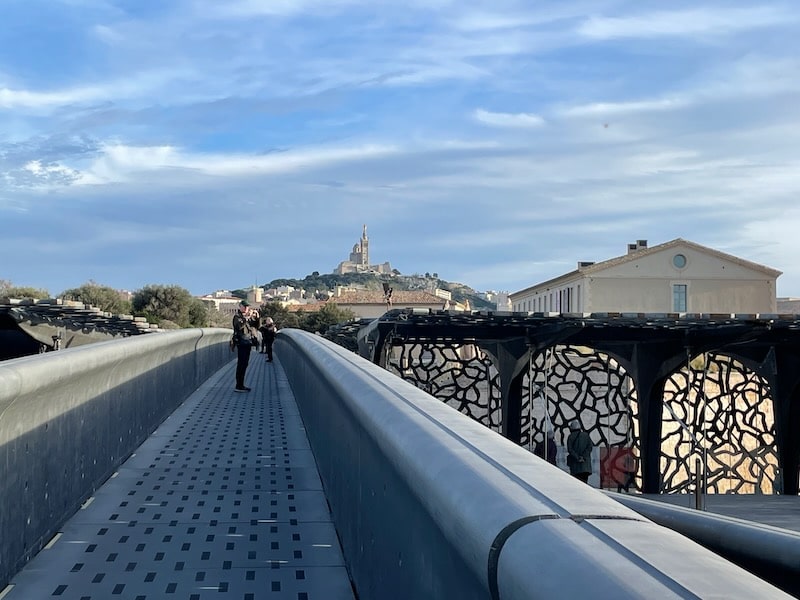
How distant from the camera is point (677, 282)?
62.8 metres

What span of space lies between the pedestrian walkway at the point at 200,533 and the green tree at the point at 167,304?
221 feet

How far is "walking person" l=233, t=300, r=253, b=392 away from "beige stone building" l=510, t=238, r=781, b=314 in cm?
4901

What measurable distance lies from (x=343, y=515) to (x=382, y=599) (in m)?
1.68

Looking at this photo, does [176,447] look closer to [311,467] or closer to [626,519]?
[311,467]

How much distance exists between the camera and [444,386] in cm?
2975

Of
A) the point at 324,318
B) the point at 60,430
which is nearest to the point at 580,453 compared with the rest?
the point at 60,430

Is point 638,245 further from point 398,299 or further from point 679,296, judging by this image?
point 398,299

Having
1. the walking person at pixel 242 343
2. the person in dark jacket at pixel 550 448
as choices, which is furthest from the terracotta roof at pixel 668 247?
the walking person at pixel 242 343

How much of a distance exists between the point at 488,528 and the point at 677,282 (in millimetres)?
64330

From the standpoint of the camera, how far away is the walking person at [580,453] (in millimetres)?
28703

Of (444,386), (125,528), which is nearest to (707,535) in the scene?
(125,528)

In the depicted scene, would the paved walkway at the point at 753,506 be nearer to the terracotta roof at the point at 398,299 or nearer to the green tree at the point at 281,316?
the green tree at the point at 281,316

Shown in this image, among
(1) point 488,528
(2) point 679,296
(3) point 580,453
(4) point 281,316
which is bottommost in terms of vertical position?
(3) point 580,453

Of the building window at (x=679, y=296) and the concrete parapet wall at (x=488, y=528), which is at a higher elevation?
the building window at (x=679, y=296)
